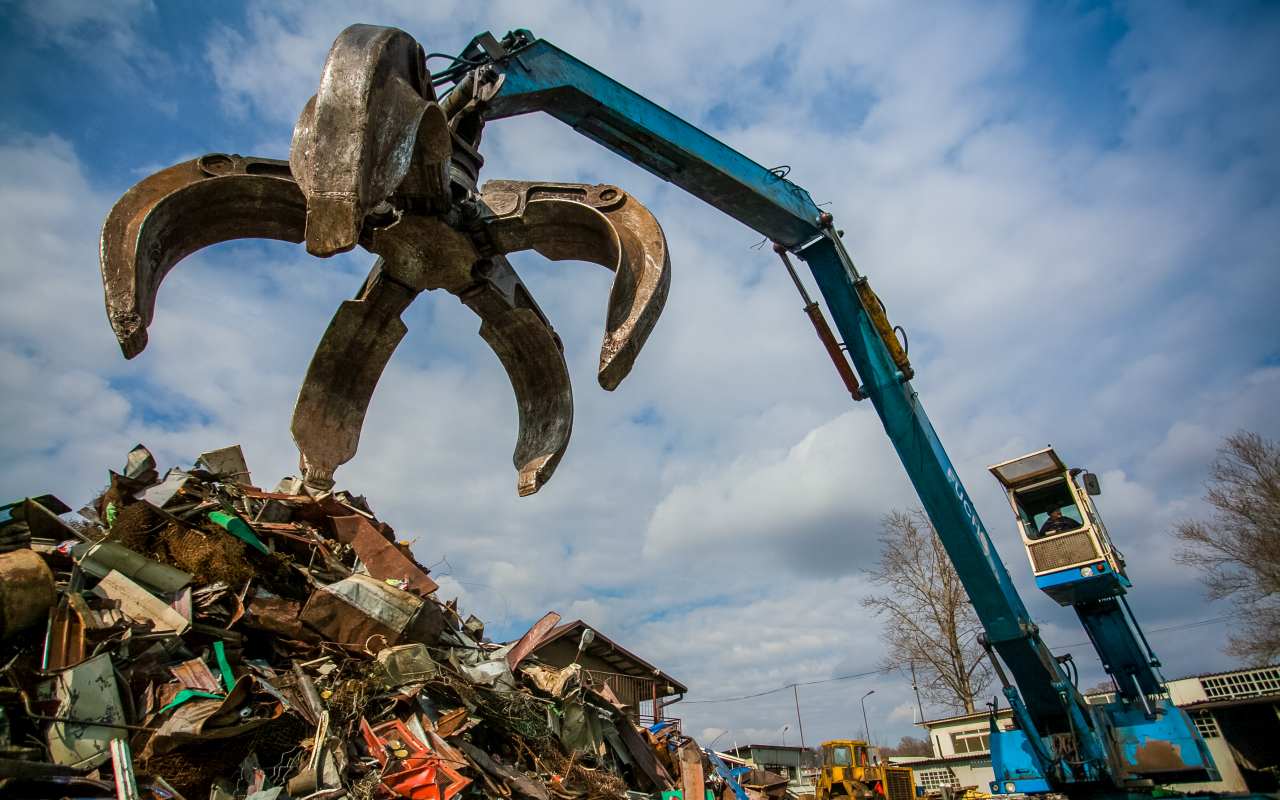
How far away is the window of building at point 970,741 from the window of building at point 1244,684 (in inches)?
372

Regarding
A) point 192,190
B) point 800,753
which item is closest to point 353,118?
point 192,190

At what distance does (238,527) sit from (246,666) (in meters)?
1.51

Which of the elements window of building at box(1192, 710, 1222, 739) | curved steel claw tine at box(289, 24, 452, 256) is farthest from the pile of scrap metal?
window of building at box(1192, 710, 1222, 739)

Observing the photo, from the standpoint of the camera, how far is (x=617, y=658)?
19688 millimetres

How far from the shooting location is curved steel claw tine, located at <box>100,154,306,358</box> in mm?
2615

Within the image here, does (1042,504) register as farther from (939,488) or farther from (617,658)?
(617,658)

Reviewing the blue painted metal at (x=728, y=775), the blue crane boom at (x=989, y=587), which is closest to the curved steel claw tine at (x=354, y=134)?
the blue crane boom at (x=989, y=587)

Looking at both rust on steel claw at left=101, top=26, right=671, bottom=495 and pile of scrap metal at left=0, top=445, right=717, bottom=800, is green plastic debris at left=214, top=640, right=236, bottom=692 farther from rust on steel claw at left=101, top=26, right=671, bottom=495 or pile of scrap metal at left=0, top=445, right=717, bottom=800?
rust on steel claw at left=101, top=26, right=671, bottom=495

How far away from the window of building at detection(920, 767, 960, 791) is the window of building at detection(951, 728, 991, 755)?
1567 millimetres

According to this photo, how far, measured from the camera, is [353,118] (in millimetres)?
2203

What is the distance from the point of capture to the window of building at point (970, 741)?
2856 cm

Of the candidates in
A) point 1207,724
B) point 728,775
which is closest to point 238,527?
point 728,775

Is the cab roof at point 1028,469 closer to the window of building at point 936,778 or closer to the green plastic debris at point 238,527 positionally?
the green plastic debris at point 238,527

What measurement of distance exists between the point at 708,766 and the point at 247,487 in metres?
9.93
